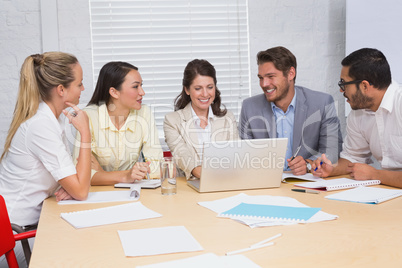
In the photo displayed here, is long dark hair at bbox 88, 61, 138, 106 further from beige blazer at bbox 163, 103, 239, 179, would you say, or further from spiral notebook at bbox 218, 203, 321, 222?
spiral notebook at bbox 218, 203, 321, 222

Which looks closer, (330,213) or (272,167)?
(330,213)

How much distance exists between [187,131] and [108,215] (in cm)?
116

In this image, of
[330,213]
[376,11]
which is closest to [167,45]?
[376,11]

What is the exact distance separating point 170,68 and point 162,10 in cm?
44

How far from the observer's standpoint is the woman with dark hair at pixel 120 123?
2408 millimetres

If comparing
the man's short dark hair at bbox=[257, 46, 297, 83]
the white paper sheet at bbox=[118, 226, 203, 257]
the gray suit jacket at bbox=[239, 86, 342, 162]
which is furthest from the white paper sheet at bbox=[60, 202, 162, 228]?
the man's short dark hair at bbox=[257, 46, 297, 83]

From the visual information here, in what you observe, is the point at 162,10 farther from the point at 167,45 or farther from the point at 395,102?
the point at 395,102

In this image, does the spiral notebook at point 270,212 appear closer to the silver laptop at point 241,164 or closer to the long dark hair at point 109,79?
the silver laptop at point 241,164

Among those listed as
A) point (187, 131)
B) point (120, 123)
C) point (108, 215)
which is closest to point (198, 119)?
point (187, 131)

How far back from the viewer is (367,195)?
1671mm

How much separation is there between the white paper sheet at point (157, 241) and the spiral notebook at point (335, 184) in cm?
77

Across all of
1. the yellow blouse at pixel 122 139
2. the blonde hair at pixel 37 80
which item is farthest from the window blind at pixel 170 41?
the blonde hair at pixel 37 80

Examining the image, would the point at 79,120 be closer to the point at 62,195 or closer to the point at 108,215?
the point at 62,195

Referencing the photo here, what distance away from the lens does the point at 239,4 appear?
329 centimetres
